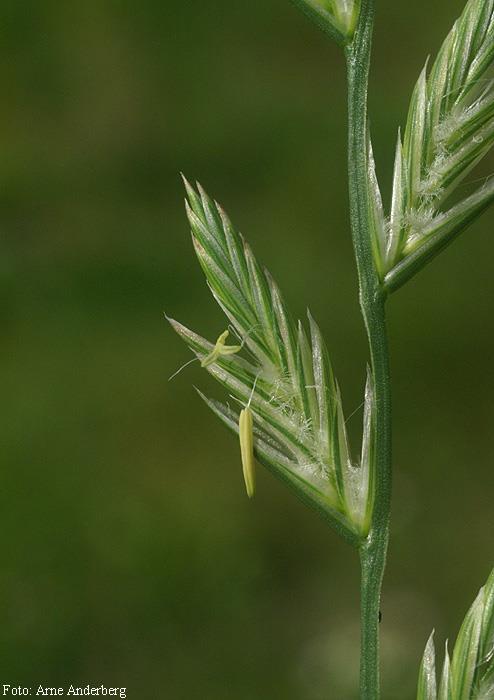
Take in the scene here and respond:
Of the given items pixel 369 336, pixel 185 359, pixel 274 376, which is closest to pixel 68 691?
pixel 185 359

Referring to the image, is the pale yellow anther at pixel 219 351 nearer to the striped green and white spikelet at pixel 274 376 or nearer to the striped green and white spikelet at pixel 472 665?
the striped green and white spikelet at pixel 274 376

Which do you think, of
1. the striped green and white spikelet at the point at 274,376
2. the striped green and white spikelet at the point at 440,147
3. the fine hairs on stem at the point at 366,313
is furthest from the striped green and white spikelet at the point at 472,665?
the striped green and white spikelet at the point at 440,147

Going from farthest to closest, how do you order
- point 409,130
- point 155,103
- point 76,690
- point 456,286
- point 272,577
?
point 155,103
point 456,286
point 272,577
point 76,690
point 409,130

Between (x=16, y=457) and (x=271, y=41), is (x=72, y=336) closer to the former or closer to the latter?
(x=16, y=457)

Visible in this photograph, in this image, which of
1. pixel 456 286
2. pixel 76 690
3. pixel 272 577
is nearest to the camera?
pixel 76 690

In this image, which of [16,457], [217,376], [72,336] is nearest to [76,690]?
[16,457]

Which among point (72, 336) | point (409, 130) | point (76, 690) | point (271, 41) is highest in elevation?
point (271, 41)

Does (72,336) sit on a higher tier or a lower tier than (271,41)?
lower

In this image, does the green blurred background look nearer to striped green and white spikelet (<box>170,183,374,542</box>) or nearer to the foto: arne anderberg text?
the foto: arne anderberg text
